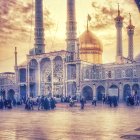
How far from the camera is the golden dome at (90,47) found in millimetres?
48875

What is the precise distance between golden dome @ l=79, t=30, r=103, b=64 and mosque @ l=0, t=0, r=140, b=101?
6.08 metres

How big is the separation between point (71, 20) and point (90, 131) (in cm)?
3325

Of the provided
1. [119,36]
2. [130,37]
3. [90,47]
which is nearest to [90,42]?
[90,47]

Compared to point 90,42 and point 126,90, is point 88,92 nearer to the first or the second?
point 126,90

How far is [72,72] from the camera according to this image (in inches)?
1619

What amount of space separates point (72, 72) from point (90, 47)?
9.00m

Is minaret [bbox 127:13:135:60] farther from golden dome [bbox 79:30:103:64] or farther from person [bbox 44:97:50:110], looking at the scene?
person [bbox 44:97:50:110]

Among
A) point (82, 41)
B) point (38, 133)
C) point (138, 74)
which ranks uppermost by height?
point (82, 41)

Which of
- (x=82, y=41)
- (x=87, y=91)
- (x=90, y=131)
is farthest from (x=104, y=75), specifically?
(x=90, y=131)

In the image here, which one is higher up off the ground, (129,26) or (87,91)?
(129,26)

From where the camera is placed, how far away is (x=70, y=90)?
40.8 m

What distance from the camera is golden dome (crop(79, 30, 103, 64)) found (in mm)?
48875

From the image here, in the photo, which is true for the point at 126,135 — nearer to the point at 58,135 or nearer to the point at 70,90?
the point at 58,135

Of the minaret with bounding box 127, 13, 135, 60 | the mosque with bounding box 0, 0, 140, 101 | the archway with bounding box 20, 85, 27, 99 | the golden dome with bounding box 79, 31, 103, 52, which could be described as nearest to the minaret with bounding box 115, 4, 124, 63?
the mosque with bounding box 0, 0, 140, 101
